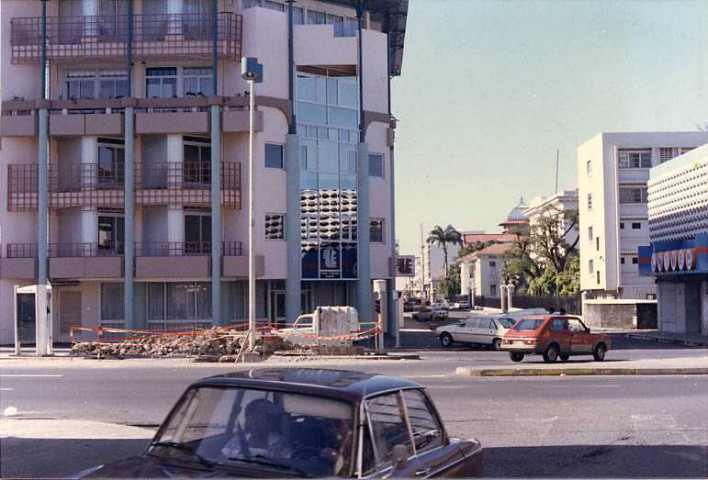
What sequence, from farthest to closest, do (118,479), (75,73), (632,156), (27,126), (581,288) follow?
1. (581,288)
2. (632,156)
3. (75,73)
4. (27,126)
5. (118,479)

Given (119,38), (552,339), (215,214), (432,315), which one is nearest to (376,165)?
(215,214)

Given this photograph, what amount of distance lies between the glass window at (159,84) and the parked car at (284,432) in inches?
1488

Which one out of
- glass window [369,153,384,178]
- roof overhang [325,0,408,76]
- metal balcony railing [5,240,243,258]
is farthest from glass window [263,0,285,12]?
metal balcony railing [5,240,243,258]

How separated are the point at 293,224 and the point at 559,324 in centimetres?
1818

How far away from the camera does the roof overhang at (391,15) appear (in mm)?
44969

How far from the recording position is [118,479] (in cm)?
498

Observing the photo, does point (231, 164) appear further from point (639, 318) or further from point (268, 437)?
point (268, 437)

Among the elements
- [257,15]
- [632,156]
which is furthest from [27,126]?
[632,156]

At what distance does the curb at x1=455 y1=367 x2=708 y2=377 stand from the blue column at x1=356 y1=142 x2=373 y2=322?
21410 mm

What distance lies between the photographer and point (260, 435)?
17.3 ft

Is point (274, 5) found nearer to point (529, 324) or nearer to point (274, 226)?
point (274, 226)

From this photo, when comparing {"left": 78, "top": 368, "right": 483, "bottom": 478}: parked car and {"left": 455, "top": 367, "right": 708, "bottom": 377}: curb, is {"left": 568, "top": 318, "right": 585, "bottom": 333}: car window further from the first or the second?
{"left": 78, "top": 368, "right": 483, "bottom": 478}: parked car

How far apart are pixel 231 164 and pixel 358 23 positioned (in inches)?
380

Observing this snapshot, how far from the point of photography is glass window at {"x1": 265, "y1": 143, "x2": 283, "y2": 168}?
40031 millimetres
